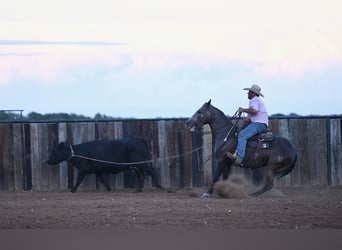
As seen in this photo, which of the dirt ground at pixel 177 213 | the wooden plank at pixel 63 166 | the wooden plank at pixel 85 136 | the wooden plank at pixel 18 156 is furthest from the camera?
the wooden plank at pixel 85 136

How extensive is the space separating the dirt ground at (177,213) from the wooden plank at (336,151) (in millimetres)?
2950

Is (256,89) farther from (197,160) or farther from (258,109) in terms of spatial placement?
(197,160)

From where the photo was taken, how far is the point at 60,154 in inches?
757

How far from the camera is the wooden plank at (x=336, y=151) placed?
65.3 feet

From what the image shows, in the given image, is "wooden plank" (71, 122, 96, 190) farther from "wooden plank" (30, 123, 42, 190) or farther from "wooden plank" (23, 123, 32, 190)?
"wooden plank" (23, 123, 32, 190)

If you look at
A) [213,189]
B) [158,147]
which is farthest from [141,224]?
[158,147]

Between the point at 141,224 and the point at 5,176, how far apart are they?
8.69 meters

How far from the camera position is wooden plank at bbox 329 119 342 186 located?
1991 centimetres

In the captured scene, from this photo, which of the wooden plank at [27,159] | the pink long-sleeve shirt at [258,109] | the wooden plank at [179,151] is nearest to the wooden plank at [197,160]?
the wooden plank at [179,151]

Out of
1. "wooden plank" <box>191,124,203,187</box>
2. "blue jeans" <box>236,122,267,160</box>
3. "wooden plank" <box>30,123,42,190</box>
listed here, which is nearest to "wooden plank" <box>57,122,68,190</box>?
"wooden plank" <box>30,123,42,190</box>

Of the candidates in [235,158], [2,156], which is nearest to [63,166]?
[2,156]

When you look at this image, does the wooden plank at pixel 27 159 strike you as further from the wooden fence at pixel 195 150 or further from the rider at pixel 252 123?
the rider at pixel 252 123

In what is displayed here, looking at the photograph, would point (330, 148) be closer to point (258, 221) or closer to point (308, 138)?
point (308, 138)

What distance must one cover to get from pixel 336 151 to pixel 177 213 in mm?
8199
